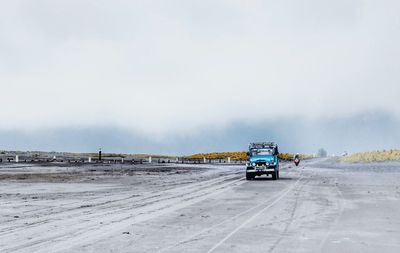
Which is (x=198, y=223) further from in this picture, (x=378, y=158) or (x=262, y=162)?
(x=378, y=158)

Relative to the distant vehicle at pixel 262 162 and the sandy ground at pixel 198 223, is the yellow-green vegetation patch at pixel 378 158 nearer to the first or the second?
the distant vehicle at pixel 262 162

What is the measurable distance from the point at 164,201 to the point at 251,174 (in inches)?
803

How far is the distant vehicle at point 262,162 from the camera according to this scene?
42375 millimetres

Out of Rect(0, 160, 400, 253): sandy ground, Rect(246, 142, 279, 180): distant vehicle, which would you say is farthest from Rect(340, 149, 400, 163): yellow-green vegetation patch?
Rect(0, 160, 400, 253): sandy ground

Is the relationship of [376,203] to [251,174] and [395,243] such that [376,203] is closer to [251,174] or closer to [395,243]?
[395,243]

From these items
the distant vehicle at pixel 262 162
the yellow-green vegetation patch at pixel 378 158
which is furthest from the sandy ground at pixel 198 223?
the yellow-green vegetation patch at pixel 378 158

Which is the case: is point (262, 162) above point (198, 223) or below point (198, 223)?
above

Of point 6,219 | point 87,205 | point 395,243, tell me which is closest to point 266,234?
point 395,243

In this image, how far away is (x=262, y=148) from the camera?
43.5m

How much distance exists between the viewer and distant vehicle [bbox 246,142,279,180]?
42.4 meters

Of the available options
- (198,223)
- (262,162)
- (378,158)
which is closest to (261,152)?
(262,162)

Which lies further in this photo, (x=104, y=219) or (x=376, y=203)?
(x=376, y=203)

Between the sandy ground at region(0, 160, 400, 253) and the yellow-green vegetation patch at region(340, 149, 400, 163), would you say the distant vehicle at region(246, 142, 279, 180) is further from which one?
the yellow-green vegetation patch at region(340, 149, 400, 163)

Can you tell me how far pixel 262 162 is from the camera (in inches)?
1674
